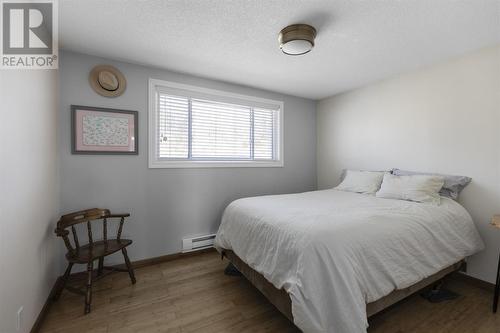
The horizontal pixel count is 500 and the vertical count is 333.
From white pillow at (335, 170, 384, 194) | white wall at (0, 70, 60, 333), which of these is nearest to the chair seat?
white wall at (0, 70, 60, 333)

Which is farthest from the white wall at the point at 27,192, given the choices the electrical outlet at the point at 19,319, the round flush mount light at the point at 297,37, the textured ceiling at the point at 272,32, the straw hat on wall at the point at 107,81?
the round flush mount light at the point at 297,37

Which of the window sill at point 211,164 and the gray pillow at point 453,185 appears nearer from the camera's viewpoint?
the gray pillow at point 453,185

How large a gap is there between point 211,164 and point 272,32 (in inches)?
67.7

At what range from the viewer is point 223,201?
3.03 meters

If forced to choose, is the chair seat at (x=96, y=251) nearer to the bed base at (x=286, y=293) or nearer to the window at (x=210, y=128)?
the window at (x=210, y=128)

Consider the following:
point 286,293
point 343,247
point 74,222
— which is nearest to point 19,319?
point 74,222

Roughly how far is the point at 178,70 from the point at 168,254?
229 cm

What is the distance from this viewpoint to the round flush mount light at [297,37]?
5.74ft

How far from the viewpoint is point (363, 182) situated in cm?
280

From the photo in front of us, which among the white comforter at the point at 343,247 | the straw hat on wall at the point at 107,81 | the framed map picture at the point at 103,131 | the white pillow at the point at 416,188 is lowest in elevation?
the white comforter at the point at 343,247

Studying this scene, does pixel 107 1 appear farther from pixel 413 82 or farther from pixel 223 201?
pixel 413 82

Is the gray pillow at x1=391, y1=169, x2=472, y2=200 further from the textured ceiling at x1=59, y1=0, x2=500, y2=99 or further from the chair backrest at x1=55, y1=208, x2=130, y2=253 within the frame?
the chair backrest at x1=55, y1=208, x2=130, y2=253

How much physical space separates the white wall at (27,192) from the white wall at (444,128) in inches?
144

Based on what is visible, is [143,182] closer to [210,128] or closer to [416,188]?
[210,128]
